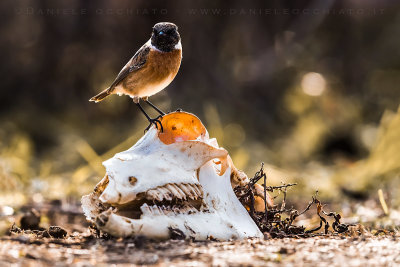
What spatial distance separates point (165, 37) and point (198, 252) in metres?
2.16

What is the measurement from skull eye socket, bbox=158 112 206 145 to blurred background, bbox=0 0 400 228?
3979 millimetres

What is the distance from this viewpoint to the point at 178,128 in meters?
3.59

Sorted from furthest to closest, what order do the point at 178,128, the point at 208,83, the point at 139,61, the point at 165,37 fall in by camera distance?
1. the point at 208,83
2. the point at 139,61
3. the point at 165,37
4. the point at 178,128

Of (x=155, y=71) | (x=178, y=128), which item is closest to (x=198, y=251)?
(x=178, y=128)

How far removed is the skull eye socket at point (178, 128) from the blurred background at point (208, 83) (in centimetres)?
398

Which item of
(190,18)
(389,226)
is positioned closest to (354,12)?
(190,18)

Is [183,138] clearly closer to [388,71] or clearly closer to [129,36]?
[129,36]

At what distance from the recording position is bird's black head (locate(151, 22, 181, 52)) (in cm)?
442

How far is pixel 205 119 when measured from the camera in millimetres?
8656

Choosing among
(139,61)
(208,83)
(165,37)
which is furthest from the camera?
(208,83)

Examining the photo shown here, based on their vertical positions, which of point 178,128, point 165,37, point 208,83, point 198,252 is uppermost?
point 208,83

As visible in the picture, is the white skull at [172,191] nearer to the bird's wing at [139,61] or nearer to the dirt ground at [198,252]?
the dirt ground at [198,252]

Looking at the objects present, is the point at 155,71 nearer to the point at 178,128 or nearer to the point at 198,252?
the point at 178,128

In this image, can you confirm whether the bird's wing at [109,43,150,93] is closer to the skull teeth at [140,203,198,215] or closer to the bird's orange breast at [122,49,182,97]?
the bird's orange breast at [122,49,182,97]
